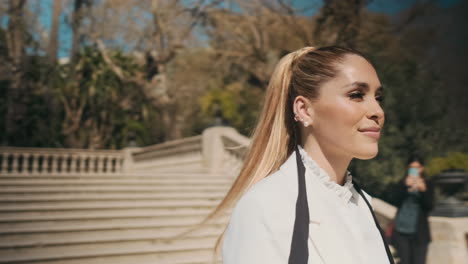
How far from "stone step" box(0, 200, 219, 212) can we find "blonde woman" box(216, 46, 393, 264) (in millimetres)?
5486

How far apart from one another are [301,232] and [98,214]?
5723 mm

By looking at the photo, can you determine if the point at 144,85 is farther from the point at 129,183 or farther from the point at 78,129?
the point at 129,183

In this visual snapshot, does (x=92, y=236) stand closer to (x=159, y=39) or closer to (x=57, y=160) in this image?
(x=57, y=160)

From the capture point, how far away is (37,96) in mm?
17703

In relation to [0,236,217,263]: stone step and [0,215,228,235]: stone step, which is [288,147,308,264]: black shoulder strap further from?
[0,236,217,263]: stone step

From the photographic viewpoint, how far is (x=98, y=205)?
6594 mm

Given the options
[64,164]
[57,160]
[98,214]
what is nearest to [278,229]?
[98,214]

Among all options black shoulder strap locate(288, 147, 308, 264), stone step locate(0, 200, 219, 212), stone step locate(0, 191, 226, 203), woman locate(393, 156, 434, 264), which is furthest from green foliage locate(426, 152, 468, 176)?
black shoulder strap locate(288, 147, 308, 264)

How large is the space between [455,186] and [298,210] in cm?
494

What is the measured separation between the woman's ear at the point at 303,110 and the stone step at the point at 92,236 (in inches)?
177

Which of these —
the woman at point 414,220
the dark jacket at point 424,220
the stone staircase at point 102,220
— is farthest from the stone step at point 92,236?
the dark jacket at point 424,220

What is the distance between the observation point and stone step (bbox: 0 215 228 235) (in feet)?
18.0

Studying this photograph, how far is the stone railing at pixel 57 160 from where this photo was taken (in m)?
13.0

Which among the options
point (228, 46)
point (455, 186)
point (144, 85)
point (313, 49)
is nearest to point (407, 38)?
point (228, 46)
